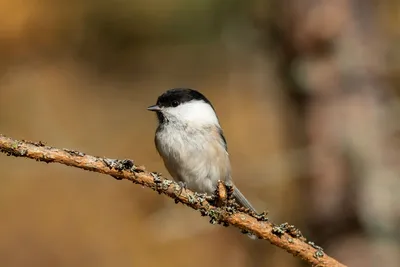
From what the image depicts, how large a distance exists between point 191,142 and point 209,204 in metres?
1.00

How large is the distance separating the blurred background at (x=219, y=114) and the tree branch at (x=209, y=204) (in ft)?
3.13

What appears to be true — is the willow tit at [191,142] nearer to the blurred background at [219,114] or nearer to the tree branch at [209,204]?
the blurred background at [219,114]

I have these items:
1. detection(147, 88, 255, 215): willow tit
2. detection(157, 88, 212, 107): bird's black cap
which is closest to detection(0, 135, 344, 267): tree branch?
detection(147, 88, 255, 215): willow tit

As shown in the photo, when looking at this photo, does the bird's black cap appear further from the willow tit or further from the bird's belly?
the bird's belly

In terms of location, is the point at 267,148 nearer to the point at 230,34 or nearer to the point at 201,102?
the point at 230,34

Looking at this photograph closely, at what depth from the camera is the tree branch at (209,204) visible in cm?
96

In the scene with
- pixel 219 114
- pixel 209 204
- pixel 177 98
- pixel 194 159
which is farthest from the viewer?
pixel 219 114

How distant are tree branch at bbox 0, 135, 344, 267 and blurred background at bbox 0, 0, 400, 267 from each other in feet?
3.13

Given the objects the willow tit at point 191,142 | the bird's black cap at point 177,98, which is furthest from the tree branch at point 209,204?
the bird's black cap at point 177,98

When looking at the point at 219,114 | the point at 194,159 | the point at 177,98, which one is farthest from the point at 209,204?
the point at 219,114

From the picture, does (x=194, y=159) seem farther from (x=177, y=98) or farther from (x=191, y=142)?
(x=177, y=98)

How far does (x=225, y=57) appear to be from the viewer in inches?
224

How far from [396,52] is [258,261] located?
2.40ft

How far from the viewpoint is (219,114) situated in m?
5.08
